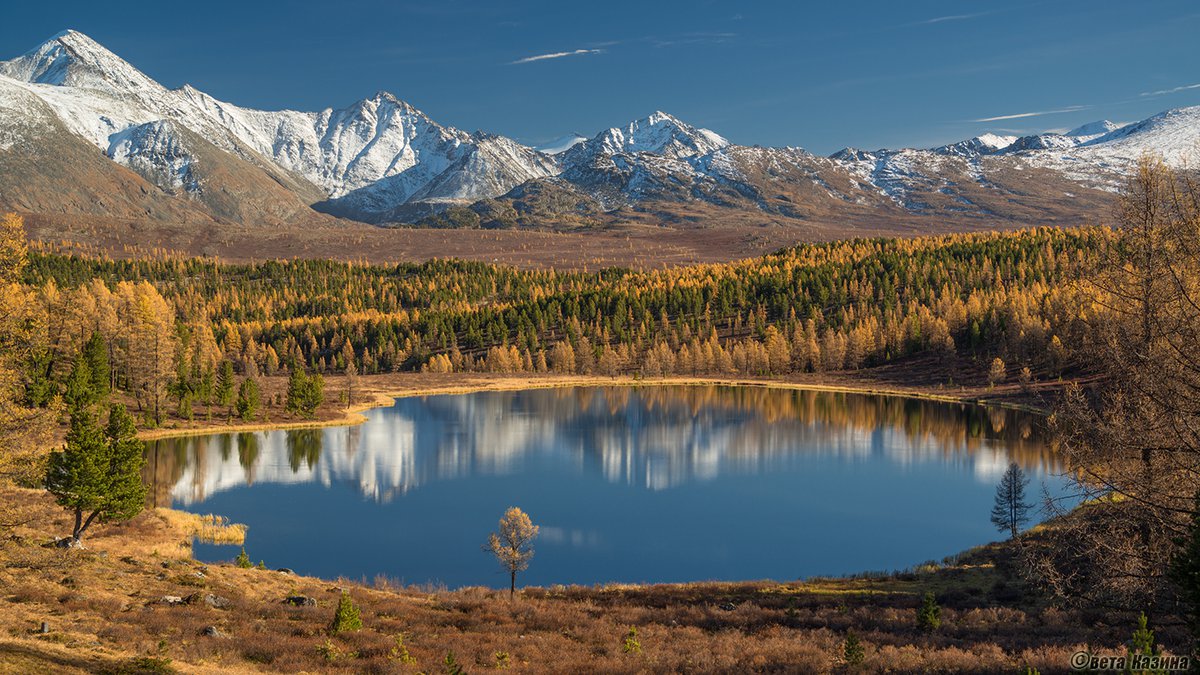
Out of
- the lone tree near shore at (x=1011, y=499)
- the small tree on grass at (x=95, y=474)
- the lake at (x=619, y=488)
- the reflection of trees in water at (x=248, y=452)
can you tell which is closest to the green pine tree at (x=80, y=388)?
the lake at (x=619, y=488)

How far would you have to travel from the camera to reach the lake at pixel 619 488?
197 feet

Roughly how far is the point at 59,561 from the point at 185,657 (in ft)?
18.5

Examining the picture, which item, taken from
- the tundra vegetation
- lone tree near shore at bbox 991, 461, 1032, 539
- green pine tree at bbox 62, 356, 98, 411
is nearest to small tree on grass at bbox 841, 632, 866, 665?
the tundra vegetation

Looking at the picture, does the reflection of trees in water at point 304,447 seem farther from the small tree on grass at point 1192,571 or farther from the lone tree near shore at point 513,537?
the small tree on grass at point 1192,571

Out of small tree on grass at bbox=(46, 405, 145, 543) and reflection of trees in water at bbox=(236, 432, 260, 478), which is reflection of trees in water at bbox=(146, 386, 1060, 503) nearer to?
reflection of trees in water at bbox=(236, 432, 260, 478)

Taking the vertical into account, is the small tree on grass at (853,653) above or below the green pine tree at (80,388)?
below

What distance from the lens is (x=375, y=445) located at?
10931 centimetres

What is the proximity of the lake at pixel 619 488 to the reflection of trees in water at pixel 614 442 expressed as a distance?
521mm

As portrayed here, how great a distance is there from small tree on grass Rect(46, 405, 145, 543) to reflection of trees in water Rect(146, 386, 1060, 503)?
93.6 ft

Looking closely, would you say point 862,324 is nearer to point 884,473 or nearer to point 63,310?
point 884,473

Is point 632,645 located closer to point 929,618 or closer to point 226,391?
point 929,618

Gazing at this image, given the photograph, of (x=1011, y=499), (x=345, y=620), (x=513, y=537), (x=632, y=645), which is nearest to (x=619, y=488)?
(x=1011, y=499)

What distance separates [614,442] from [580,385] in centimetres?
7457

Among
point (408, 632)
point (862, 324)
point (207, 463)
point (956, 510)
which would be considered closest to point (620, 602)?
point (408, 632)
